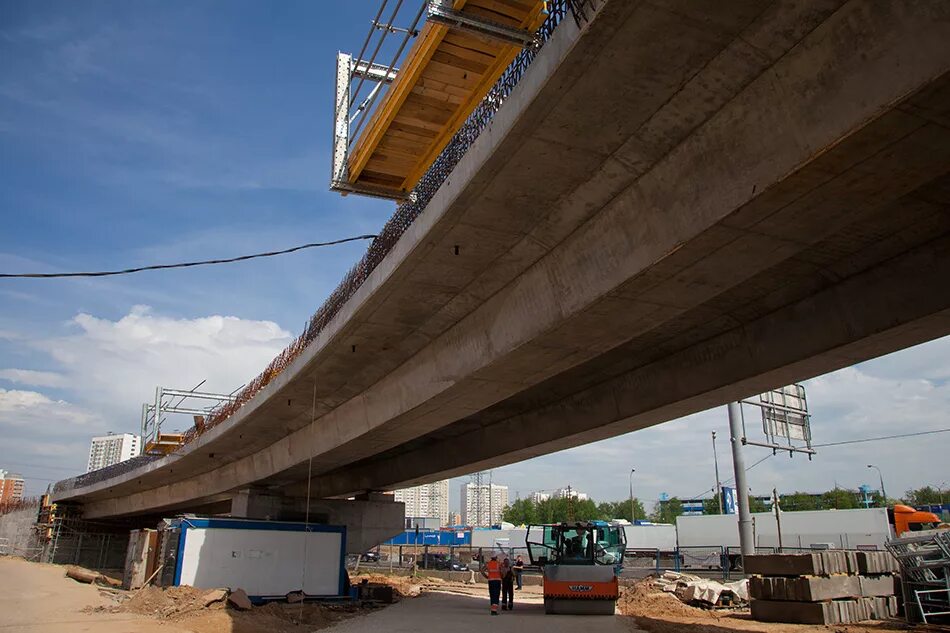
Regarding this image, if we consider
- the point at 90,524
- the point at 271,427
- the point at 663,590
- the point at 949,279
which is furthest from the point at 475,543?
the point at 949,279

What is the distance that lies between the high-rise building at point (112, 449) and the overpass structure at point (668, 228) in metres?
115

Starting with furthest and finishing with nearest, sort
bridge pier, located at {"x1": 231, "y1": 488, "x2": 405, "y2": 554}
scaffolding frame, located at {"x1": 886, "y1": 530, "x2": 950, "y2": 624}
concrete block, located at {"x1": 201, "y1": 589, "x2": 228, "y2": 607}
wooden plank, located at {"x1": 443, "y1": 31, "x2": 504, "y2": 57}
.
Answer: bridge pier, located at {"x1": 231, "y1": 488, "x2": 405, "y2": 554} → concrete block, located at {"x1": 201, "y1": 589, "x2": 228, "y2": 607} → scaffolding frame, located at {"x1": 886, "y1": 530, "x2": 950, "y2": 624} → wooden plank, located at {"x1": 443, "y1": 31, "x2": 504, "y2": 57}

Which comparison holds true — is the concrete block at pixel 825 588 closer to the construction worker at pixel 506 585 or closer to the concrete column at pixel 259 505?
the construction worker at pixel 506 585

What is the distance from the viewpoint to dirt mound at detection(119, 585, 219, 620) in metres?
17.2

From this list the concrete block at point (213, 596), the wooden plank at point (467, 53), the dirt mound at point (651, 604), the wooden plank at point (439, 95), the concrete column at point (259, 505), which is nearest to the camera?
the wooden plank at point (467, 53)

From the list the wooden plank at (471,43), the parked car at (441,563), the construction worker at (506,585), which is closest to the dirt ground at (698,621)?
the construction worker at (506,585)

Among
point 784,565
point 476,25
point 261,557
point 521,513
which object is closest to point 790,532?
point 784,565

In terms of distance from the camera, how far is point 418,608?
65.7 feet

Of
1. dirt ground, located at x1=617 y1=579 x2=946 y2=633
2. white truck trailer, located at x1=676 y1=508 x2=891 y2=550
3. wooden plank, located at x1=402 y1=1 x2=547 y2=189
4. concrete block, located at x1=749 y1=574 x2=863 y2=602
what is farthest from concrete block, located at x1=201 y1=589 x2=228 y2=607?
white truck trailer, located at x1=676 y1=508 x2=891 y2=550

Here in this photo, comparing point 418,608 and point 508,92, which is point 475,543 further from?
point 508,92

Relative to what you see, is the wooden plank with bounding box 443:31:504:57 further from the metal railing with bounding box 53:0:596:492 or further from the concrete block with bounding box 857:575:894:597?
the concrete block with bounding box 857:575:894:597

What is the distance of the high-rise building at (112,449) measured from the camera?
4926 inches

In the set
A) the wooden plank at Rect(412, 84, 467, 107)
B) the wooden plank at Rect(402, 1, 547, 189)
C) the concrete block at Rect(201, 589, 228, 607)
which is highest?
the wooden plank at Rect(412, 84, 467, 107)

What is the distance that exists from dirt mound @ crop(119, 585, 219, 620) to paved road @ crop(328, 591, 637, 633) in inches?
161
